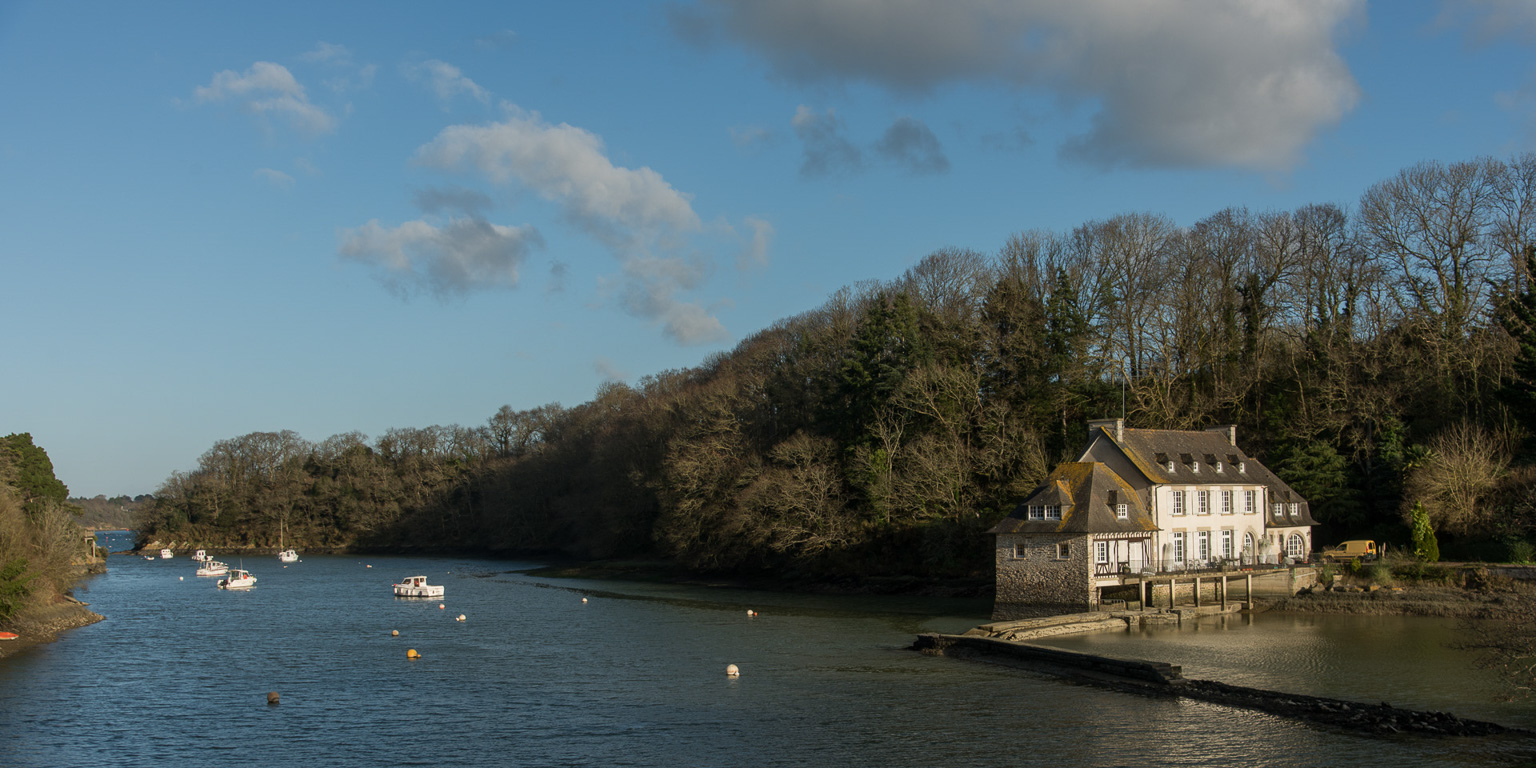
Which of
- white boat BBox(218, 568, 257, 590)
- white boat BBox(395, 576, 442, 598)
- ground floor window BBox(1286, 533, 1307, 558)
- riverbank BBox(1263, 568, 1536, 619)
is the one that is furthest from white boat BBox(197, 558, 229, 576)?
ground floor window BBox(1286, 533, 1307, 558)

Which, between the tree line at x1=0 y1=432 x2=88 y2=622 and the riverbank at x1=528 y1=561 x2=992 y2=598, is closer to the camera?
the tree line at x1=0 y1=432 x2=88 y2=622

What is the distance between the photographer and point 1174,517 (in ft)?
163

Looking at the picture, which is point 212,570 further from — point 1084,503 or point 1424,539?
point 1424,539

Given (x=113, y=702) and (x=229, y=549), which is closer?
(x=113, y=702)

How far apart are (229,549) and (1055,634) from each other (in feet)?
369

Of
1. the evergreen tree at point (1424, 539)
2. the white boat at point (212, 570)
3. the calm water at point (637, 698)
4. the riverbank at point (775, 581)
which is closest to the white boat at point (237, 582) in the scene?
the white boat at point (212, 570)

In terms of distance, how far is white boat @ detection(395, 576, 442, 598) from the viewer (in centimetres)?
6178

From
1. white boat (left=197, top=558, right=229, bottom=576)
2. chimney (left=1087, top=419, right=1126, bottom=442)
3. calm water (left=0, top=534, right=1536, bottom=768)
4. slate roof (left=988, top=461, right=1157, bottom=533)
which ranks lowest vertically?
calm water (left=0, top=534, right=1536, bottom=768)

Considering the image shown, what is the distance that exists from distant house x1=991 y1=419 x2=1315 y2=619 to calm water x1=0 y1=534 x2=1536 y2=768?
4.19 m

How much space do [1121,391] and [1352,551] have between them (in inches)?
592

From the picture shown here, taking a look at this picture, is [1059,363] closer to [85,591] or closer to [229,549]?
[85,591]

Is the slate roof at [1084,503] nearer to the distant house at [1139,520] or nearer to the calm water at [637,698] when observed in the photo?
the distant house at [1139,520]

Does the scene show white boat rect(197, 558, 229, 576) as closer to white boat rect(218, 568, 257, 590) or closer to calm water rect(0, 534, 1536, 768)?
white boat rect(218, 568, 257, 590)

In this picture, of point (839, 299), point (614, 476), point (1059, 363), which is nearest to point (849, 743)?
point (1059, 363)
